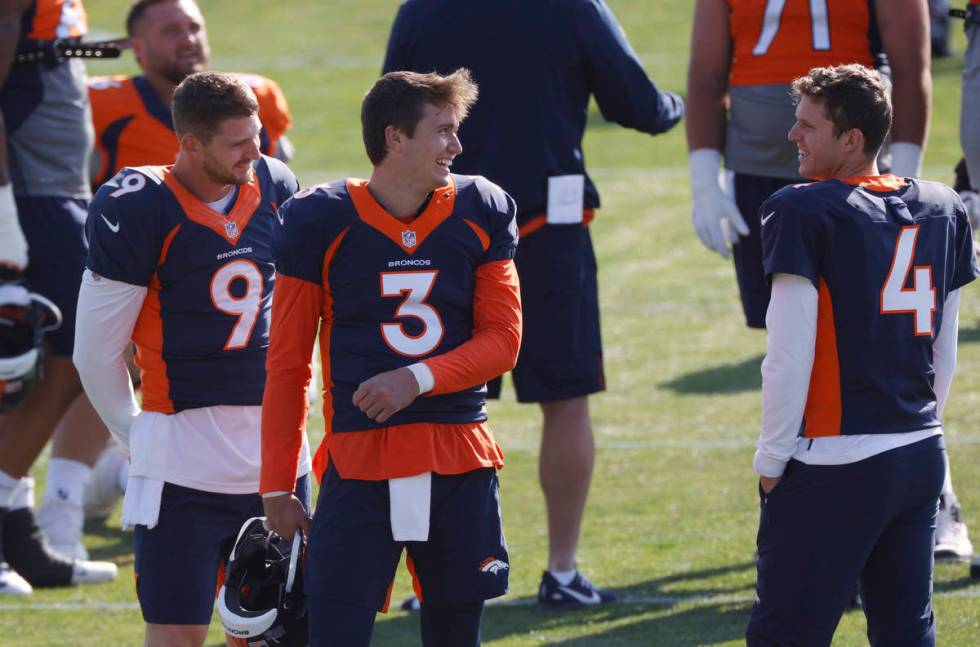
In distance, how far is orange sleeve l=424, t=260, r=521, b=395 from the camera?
10.8 feet

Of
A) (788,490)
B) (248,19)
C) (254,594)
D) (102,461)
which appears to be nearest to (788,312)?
(788,490)

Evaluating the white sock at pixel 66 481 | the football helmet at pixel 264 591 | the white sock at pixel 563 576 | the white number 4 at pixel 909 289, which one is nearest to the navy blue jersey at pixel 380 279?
the football helmet at pixel 264 591

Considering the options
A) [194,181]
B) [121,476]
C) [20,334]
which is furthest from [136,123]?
[194,181]

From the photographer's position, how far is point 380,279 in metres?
3.33

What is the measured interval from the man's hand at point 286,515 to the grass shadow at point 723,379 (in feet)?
16.2

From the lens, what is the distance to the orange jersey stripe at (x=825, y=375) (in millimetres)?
3338

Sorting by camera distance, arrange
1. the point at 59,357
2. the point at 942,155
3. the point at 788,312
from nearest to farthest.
Answer: the point at 788,312 → the point at 59,357 → the point at 942,155

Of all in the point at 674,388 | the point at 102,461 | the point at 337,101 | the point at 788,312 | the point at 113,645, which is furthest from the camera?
the point at 337,101

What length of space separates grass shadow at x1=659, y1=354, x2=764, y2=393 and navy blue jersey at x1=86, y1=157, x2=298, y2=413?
4.62m

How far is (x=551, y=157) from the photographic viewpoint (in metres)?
5.03

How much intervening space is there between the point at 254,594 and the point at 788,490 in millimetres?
1222

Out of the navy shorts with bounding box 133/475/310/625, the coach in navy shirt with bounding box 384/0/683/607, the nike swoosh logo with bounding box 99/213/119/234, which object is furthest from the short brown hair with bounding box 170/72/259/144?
the coach in navy shirt with bounding box 384/0/683/607

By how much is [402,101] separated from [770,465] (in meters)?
1.10

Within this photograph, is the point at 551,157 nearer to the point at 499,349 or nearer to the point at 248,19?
the point at 499,349
